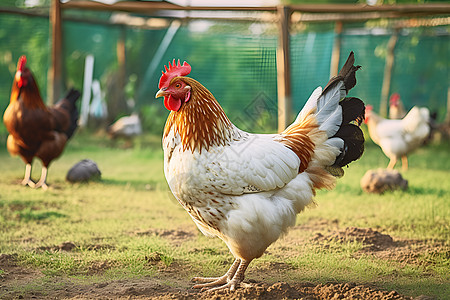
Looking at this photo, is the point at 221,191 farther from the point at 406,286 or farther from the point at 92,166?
the point at 92,166

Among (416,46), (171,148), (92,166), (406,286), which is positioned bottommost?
(406,286)

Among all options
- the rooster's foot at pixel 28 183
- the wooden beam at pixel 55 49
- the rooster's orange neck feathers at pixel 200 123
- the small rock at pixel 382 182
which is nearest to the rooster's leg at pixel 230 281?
the rooster's orange neck feathers at pixel 200 123

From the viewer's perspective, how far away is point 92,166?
6.45 meters

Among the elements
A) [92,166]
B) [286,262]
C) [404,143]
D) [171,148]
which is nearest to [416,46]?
[404,143]

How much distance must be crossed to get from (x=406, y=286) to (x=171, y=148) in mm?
1834

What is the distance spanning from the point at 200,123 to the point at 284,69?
3820 millimetres

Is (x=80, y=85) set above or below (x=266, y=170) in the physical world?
above

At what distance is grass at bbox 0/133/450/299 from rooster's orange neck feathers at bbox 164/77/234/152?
101cm

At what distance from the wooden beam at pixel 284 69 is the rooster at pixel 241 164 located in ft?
10.0

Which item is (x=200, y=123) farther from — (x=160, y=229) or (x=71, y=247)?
(x=160, y=229)

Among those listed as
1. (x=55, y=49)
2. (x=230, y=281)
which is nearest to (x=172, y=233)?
(x=230, y=281)

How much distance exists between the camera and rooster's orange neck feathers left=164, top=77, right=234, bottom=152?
292 centimetres

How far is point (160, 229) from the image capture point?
454 centimetres

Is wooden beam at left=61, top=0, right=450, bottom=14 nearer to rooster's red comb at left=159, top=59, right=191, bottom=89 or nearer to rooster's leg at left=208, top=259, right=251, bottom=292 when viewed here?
rooster's red comb at left=159, top=59, right=191, bottom=89
